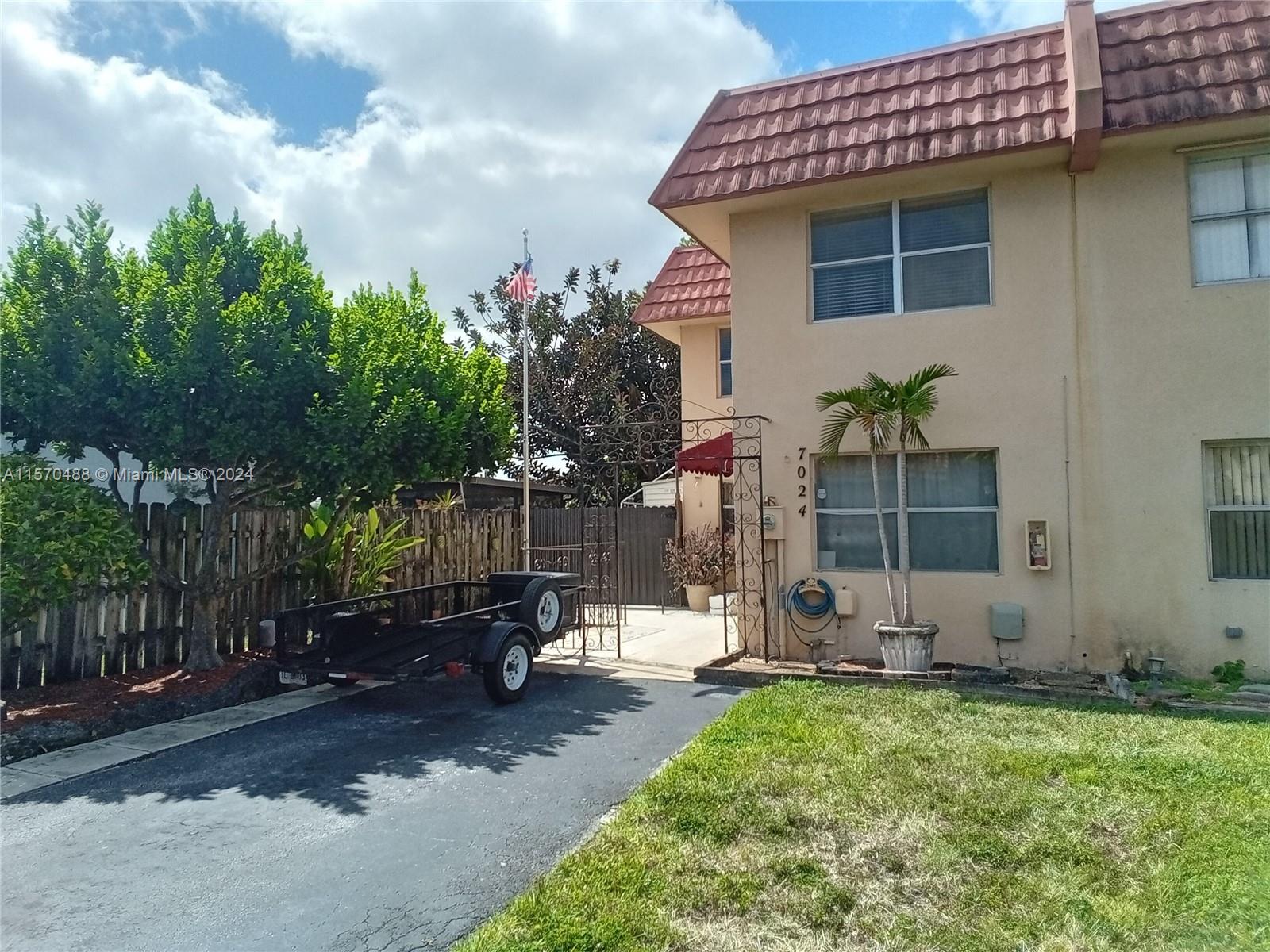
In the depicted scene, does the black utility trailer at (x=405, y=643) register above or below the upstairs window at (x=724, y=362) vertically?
below

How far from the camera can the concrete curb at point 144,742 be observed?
18.8ft

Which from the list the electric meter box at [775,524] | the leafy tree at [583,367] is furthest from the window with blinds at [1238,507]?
the leafy tree at [583,367]

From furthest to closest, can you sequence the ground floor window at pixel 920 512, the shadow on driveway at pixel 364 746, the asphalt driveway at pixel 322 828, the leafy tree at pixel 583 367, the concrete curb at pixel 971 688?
the leafy tree at pixel 583 367 < the ground floor window at pixel 920 512 < the concrete curb at pixel 971 688 < the shadow on driveway at pixel 364 746 < the asphalt driveway at pixel 322 828

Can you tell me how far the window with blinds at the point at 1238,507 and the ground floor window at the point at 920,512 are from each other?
2.02m

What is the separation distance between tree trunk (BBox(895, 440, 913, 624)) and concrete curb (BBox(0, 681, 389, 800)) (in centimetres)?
587

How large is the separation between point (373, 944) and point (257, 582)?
6.98m

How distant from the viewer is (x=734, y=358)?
33.0 ft

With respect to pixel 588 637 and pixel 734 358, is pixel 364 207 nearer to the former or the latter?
pixel 734 358

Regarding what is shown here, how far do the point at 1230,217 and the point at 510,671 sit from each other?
865 centimetres

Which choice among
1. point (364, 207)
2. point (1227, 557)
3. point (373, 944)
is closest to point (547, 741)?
point (373, 944)

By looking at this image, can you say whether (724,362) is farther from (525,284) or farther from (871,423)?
(871,423)

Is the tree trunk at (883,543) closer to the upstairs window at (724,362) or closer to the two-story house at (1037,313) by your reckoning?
the two-story house at (1037,313)

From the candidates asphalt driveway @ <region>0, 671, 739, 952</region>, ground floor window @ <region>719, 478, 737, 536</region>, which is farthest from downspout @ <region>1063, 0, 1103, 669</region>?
ground floor window @ <region>719, 478, 737, 536</region>

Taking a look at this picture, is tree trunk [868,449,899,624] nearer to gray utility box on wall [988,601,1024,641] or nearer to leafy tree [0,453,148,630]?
gray utility box on wall [988,601,1024,641]
